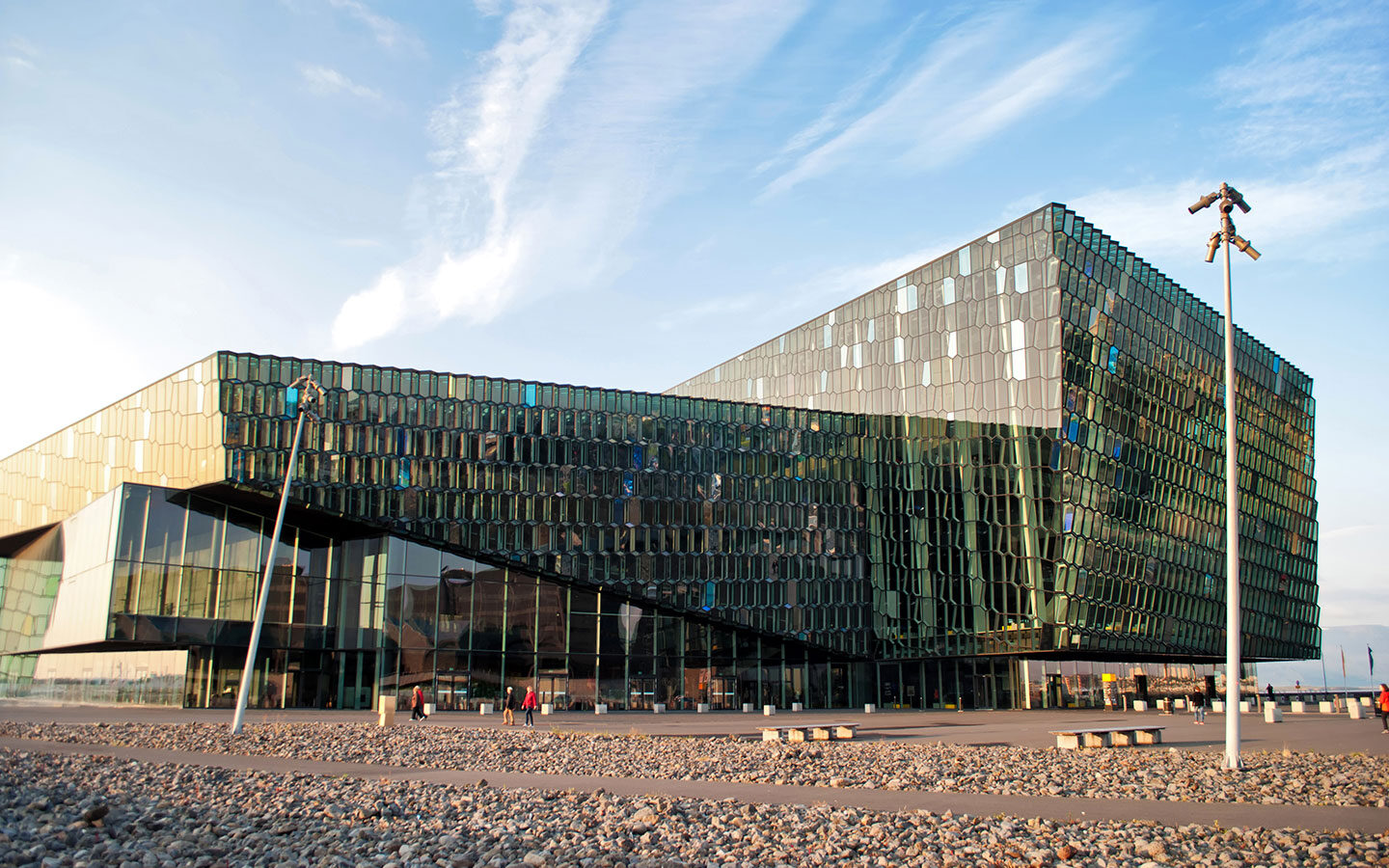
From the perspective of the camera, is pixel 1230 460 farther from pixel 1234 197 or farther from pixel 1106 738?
pixel 1106 738

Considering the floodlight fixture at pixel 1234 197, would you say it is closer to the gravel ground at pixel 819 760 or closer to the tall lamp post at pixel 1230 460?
the tall lamp post at pixel 1230 460

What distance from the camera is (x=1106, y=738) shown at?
27594mm

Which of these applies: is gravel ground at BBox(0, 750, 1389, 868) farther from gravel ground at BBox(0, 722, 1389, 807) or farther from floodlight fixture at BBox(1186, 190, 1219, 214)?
floodlight fixture at BBox(1186, 190, 1219, 214)

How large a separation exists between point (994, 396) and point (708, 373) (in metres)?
29.8

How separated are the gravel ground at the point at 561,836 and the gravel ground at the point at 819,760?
14.0 ft

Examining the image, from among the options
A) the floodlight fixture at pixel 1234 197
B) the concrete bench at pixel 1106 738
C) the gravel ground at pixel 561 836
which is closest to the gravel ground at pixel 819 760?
the concrete bench at pixel 1106 738

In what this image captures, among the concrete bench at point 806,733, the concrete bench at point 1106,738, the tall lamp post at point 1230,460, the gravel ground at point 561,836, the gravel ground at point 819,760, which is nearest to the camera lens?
the gravel ground at point 561,836

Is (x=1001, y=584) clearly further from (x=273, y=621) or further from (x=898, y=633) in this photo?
(x=273, y=621)

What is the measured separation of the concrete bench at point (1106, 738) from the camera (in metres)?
26.3

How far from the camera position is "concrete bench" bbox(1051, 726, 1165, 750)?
26281 mm

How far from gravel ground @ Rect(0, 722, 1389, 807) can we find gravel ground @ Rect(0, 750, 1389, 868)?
4.25 meters

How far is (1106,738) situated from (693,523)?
2990cm

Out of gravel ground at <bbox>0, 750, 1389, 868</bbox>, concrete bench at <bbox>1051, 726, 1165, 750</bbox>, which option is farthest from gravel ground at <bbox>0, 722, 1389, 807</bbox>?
gravel ground at <bbox>0, 750, 1389, 868</bbox>

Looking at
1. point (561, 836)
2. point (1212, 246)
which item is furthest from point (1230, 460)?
point (561, 836)
